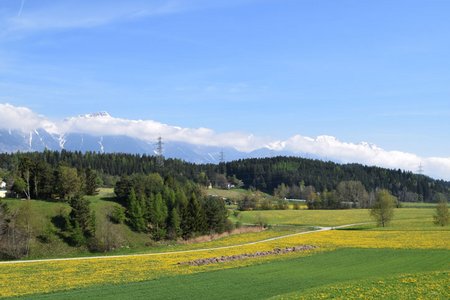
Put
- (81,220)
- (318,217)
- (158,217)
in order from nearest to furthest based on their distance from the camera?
(81,220) < (158,217) < (318,217)

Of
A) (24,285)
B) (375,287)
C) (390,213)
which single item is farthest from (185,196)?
(375,287)

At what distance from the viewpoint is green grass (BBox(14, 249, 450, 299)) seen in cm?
3250

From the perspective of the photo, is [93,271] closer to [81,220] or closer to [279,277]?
[279,277]

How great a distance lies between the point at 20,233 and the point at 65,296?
50779 millimetres

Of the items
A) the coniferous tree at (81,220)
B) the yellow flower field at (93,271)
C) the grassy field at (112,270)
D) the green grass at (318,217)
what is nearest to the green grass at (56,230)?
the coniferous tree at (81,220)

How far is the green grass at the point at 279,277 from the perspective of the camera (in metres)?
32.5

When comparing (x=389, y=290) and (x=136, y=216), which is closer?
(x=389, y=290)

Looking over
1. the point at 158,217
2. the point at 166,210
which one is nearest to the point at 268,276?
the point at 158,217

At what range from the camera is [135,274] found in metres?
44.2

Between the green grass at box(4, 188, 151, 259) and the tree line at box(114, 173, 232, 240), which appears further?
the tree line at box(114, 173, 232, 240)

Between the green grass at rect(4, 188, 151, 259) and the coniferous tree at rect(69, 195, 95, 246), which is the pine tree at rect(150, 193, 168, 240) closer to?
the green grass at rect(4, 188, 151, 259)

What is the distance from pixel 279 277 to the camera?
39250mm

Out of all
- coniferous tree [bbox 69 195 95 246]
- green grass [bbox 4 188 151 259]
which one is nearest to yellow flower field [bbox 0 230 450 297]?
green grass [bbox 4 188 151 259]

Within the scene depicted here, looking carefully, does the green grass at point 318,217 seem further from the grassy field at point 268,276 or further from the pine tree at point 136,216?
the grassy field at point 268,276
